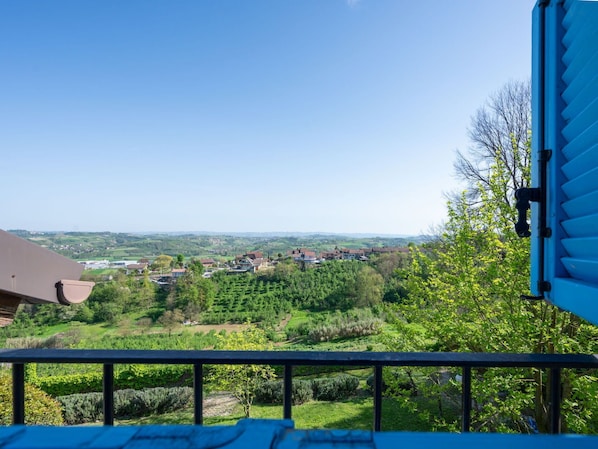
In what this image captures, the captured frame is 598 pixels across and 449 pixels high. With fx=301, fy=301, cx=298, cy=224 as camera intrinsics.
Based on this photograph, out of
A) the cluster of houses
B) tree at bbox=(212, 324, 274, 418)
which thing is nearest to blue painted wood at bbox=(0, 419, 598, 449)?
tree at bbox=(212, 324, 274, 418)

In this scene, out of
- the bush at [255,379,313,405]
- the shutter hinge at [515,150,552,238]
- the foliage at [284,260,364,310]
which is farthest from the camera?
the foliage at [284,260,364,310]

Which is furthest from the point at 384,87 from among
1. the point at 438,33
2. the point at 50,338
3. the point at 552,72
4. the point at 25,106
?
the point at 50,338

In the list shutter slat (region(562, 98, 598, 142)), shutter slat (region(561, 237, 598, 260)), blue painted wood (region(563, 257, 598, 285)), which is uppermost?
shutter slat (region(562, 98, 598, 142))

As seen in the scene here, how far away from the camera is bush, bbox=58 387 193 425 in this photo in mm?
8031

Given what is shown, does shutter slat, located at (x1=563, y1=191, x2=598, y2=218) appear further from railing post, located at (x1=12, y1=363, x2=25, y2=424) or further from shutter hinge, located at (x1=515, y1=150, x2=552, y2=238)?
railing post, located at (x1=12, y1=363, x2=25, y2=424)

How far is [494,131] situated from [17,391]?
9.90 metres

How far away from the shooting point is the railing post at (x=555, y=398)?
100cm

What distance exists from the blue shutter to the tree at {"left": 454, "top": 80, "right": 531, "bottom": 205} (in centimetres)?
714

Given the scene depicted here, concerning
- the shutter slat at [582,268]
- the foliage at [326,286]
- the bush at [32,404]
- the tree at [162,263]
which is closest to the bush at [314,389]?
the bush at [32,404]

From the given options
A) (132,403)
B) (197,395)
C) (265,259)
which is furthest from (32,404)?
(265,259)

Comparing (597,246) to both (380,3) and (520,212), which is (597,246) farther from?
(380,3)

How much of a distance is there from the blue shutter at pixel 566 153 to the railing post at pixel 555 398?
46cm

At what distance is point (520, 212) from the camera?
829mm

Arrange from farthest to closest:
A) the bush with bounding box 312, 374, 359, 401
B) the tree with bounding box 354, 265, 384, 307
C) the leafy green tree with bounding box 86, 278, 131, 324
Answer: the tree with bounding box 354, 265, 384, 307 → the leafy green tree with bounding box 86, 278, 131, 324 → the bush with bounding box 312, 374, 359, 401
